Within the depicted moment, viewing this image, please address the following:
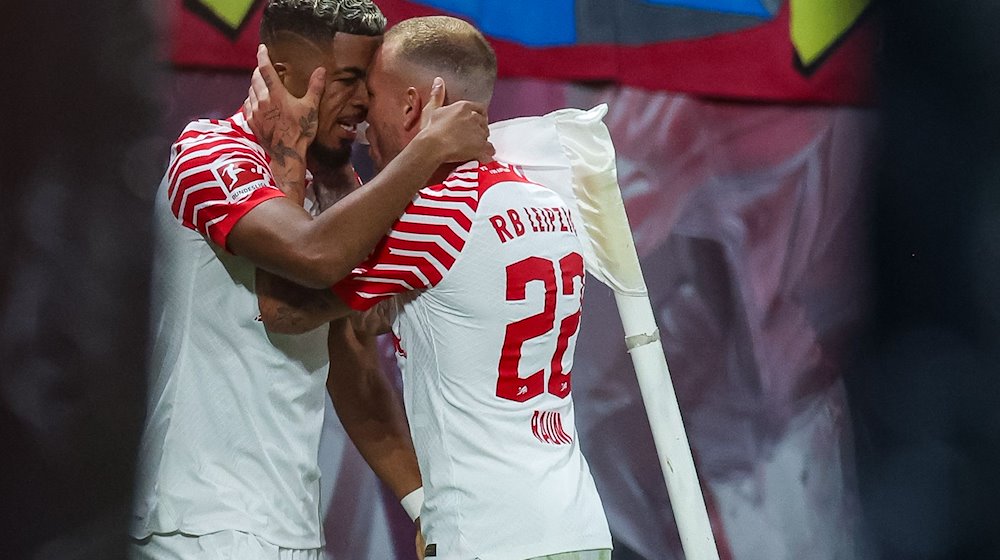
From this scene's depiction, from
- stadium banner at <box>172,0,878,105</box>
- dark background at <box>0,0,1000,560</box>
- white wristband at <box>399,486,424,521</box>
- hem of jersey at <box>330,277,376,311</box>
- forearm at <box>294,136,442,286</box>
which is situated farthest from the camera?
stadium banner at <box>172,0,878,105</box>

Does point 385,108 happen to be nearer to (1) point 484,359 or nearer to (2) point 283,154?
(2) point 283,154

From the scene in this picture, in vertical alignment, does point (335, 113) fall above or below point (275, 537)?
above

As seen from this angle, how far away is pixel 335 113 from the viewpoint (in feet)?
6.95

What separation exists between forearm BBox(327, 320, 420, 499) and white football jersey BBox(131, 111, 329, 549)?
0.99ft

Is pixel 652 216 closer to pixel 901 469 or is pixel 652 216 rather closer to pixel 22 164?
pixel 901 469

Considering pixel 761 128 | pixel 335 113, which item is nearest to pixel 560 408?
pixel 335 113

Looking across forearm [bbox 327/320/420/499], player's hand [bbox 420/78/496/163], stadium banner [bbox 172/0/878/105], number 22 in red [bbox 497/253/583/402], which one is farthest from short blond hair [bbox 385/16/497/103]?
Result: stadium banner [bbox 172/0/878/105]

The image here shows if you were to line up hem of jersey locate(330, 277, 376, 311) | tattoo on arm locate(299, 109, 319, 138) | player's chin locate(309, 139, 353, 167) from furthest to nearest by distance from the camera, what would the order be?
1. player's chin locate(309, 139, 353, 167)
2. tattoo on arm locate(299, 109, 319, 138)
3. hem of jersey locate(330, 277, 376, 311)

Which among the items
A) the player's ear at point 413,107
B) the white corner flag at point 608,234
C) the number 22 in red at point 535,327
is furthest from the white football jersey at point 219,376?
the white corner flag at point 608,234

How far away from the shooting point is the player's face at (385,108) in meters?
2.08

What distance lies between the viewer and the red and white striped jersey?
1.88 m

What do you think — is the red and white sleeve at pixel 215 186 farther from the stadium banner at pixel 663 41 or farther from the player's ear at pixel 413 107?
the stadium banner at pixel 663 41

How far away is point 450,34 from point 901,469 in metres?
2.89

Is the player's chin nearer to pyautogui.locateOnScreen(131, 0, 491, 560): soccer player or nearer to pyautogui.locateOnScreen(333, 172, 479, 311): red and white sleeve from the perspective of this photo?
pyautogui.locateOnScreen(131, 0, 491, 560): soccer player
